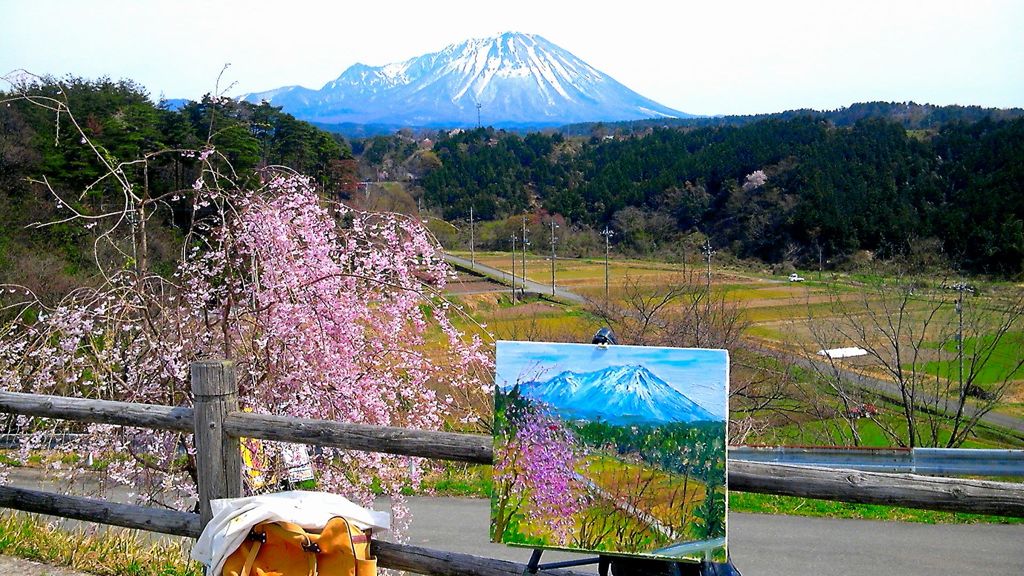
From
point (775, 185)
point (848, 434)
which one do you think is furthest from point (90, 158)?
point (775, 185)

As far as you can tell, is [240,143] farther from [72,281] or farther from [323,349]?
[323,349]

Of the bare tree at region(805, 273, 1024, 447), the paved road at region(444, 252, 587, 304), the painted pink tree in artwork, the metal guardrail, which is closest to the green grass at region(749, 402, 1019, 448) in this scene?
the bare tree at region(805, 273, 1024, 447)

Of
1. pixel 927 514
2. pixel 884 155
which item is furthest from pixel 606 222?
pixel 927 514

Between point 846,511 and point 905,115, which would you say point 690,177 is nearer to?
point 905,115

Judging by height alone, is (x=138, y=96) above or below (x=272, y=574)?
above

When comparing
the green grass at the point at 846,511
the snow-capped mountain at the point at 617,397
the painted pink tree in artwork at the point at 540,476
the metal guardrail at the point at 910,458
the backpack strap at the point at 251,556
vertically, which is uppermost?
the snow-capped mountain at the point at 617,397

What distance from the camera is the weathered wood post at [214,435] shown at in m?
3.69

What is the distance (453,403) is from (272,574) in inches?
120

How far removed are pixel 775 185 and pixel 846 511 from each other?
86447mm

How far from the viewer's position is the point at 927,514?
9.90 meters

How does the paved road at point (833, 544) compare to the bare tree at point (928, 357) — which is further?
the bare tree at point (928, 357)

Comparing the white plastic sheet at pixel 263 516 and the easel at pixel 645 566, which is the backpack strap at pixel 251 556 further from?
the easel at pixel 645 566

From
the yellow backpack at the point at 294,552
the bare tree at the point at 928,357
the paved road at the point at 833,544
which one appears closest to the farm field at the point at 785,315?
the bare tree at the point at 928,357

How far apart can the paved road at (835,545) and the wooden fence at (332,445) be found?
15.9ft
